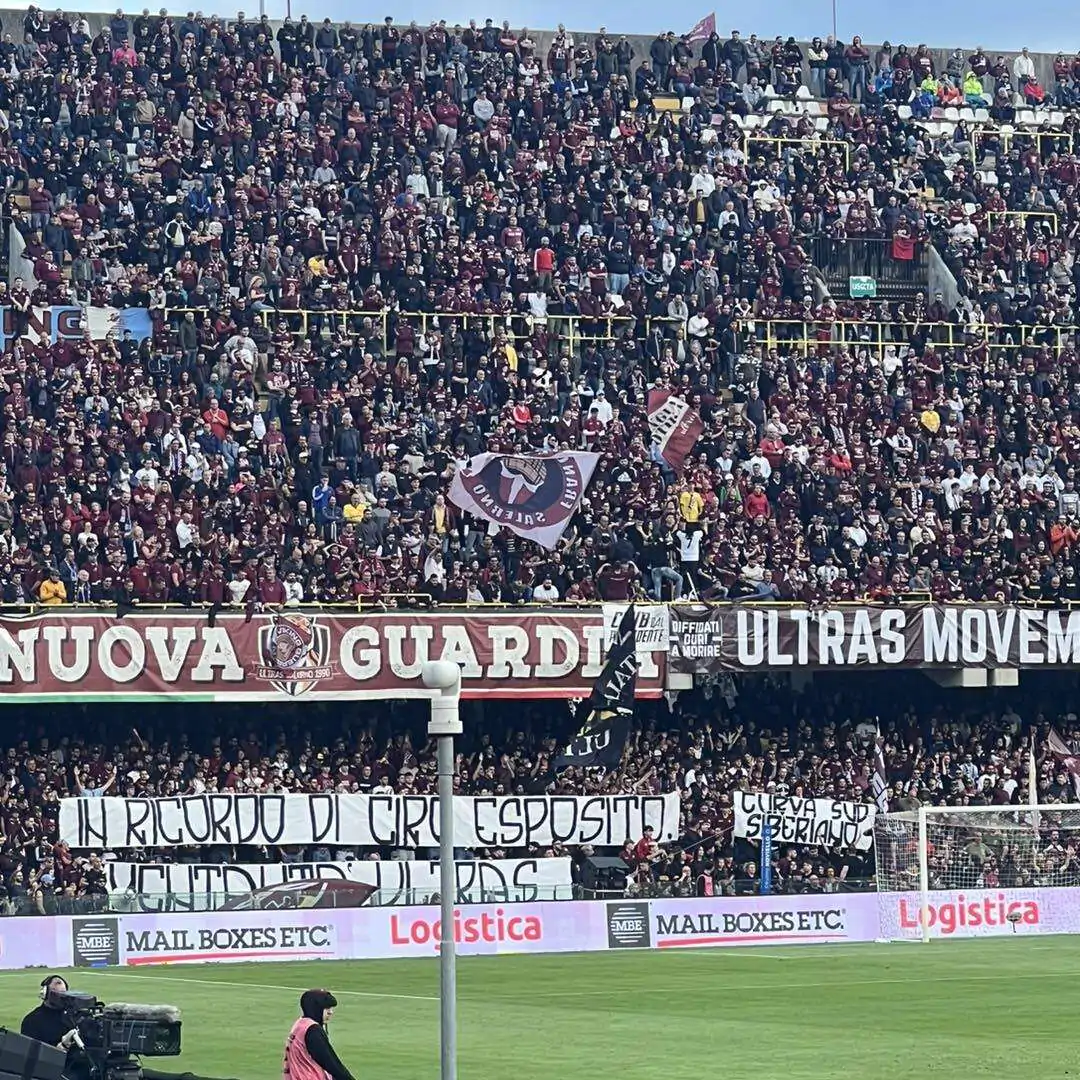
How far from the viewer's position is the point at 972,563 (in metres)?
50.6

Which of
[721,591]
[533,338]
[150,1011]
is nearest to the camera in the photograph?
[150,1011]

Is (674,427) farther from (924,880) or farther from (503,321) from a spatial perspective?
(924,880)

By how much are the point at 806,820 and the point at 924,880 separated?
3184 mm

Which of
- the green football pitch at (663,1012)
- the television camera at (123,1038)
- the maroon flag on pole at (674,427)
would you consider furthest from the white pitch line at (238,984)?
the maroon flag on pole at (674,427)

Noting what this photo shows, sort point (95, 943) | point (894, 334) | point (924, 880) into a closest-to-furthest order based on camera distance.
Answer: point (95, 943), point (924, 880), point (894, 334)

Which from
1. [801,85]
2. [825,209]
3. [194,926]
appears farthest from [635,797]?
[801,85]

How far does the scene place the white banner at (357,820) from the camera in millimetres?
42188

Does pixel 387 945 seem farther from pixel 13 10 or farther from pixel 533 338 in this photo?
pixel 13 10

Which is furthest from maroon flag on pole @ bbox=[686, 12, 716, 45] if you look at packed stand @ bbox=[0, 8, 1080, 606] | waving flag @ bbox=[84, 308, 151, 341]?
waving flag @ bbox=[84, 308, 151, 341]

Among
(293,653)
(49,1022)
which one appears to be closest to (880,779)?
(293,653)

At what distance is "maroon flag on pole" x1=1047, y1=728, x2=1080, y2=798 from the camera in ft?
163

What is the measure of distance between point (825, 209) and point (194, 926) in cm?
2663

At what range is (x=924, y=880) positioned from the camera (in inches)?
1711

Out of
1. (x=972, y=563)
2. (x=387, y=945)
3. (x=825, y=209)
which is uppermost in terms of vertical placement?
(x=825, y=209)
